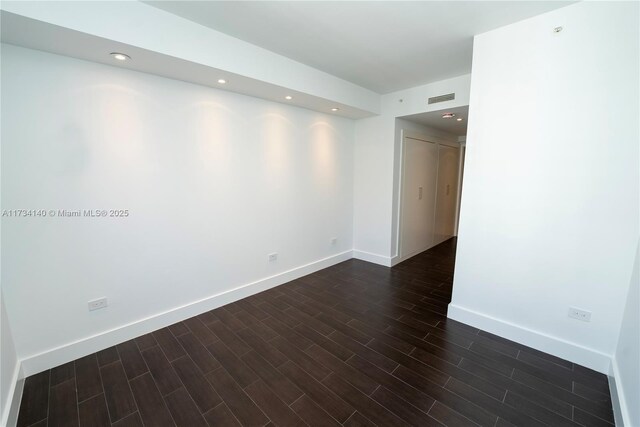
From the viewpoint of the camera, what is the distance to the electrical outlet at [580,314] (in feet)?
6.85

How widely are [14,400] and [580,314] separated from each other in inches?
163

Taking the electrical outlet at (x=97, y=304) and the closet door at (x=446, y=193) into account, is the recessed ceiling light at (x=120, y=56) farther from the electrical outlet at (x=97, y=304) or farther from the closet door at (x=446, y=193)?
the closet door at (x=446, y=193)

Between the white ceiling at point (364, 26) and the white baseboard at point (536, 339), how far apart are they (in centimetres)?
268

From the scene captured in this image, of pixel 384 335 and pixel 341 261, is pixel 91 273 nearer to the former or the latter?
pixel 384 335

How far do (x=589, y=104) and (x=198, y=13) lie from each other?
122 inches

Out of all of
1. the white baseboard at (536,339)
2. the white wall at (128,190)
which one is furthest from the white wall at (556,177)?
the white wall at (128,190)

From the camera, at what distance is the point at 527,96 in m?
2.20

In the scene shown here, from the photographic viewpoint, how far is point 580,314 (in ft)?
6.95

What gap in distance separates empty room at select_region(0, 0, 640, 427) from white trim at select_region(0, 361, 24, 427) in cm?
2

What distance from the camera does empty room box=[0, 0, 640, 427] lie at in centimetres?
179

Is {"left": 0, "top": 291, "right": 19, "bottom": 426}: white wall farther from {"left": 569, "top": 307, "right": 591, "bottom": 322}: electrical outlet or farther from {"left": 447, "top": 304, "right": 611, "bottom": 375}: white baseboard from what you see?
{"left": 569, "top": 307, "right": 591, "bottom": 322}: electrical outlet

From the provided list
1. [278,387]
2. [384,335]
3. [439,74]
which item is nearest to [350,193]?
[439,74]

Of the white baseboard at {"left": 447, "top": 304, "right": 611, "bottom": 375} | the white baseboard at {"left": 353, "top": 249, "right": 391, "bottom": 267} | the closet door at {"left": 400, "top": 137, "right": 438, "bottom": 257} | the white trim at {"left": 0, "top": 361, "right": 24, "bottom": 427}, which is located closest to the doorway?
the closet door at {"left": 400, "top": 137, "right": 438, "bottom": 257}

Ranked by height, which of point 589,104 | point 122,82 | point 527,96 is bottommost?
point 589,104
